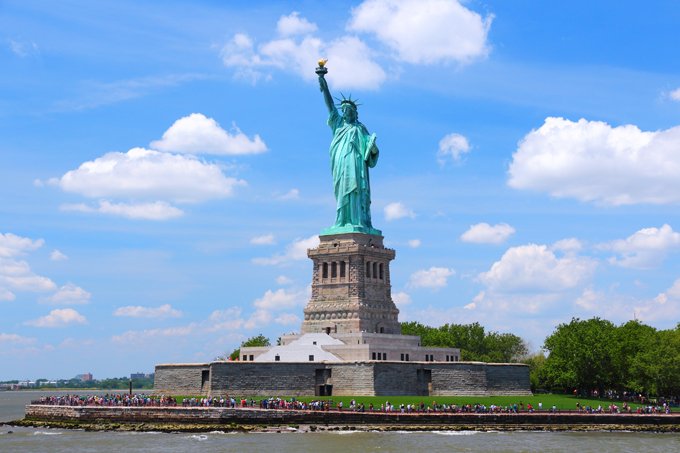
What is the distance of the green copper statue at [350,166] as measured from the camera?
8356cm

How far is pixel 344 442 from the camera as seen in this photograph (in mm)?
54188

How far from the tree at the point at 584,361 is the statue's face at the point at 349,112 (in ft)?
84.8

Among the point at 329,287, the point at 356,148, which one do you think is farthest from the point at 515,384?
the point at 356,148

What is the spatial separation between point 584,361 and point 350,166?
977 inches

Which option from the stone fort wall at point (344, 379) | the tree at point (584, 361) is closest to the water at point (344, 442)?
the stone fort wall at point (344, 379)

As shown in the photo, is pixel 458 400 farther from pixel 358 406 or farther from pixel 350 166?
pixel 350 166

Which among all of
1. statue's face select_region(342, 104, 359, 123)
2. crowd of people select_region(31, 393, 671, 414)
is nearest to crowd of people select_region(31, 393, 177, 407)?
crowd of people select_region(31, 393, 671, 414)

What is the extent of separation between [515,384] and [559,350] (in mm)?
11346

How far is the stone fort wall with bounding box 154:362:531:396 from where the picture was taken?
232 feet

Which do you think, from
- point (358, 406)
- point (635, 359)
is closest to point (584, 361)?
point (635, 359)

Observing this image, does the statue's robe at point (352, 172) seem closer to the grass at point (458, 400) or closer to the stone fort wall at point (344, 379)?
the stone fort wall at point (344, 379)

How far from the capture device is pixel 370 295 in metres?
81.6

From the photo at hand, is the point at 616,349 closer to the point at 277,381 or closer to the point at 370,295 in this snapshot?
the point at 370,295

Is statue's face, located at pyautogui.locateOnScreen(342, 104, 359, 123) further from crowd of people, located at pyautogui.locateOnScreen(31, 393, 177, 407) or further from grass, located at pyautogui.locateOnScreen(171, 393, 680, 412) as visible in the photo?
crowd of people, located at pyautogui.locateOnScreen(31, 393, 177, 407)
